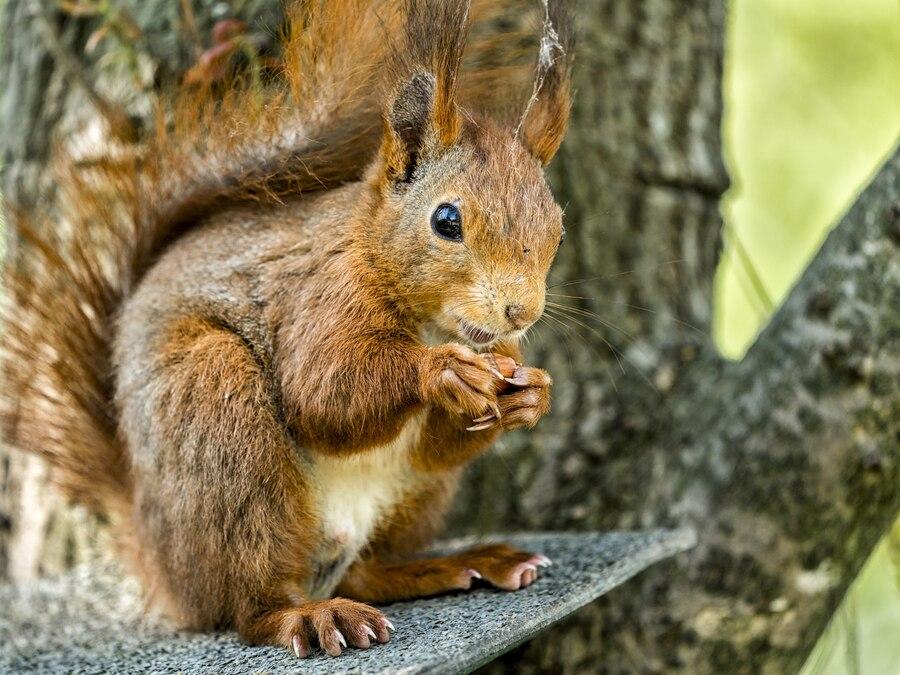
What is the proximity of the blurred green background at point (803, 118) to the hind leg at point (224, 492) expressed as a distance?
2.06m

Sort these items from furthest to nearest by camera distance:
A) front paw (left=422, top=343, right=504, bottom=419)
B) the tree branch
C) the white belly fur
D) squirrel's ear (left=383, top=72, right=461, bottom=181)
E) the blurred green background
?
the blurred green background, the tree branch, the white belly fur, squirrel's ear (left=383, top=72, right=461, bottom=181), front paw (left=422, top=343, right=504, bottom=419)

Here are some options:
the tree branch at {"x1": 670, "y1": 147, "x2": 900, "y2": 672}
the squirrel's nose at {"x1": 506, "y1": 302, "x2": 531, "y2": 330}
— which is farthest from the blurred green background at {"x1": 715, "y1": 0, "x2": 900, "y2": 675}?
the squirrel's nose at {"x1": 506, "y1": 302, "x2": 531, "y2": 330}

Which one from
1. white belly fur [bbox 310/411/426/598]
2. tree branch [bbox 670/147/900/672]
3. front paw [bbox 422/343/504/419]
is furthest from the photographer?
tree branch [bbox 670/147/900/672]

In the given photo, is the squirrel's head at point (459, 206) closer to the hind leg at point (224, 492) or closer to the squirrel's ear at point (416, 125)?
the squirrel's ear at point (416, 125)

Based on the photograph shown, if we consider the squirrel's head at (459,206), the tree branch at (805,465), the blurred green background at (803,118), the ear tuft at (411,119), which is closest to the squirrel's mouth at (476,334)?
the squirrel's head at (459,206)

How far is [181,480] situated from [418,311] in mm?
423

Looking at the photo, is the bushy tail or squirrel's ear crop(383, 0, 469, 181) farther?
the bushy tail

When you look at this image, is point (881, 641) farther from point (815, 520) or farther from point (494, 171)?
point (494, 171)

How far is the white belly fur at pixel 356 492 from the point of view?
1.54 m

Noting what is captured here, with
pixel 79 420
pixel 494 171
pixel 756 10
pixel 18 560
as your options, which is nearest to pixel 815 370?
pixel 494 171

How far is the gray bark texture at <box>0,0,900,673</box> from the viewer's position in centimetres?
178

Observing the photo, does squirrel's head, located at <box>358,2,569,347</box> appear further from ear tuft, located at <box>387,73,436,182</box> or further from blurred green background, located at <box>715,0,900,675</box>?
blurred green background, located at <box>715,0,900,675</box>

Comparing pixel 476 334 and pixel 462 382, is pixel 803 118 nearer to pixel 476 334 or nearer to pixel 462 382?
pixel 476 334

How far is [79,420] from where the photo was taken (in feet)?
5.71
